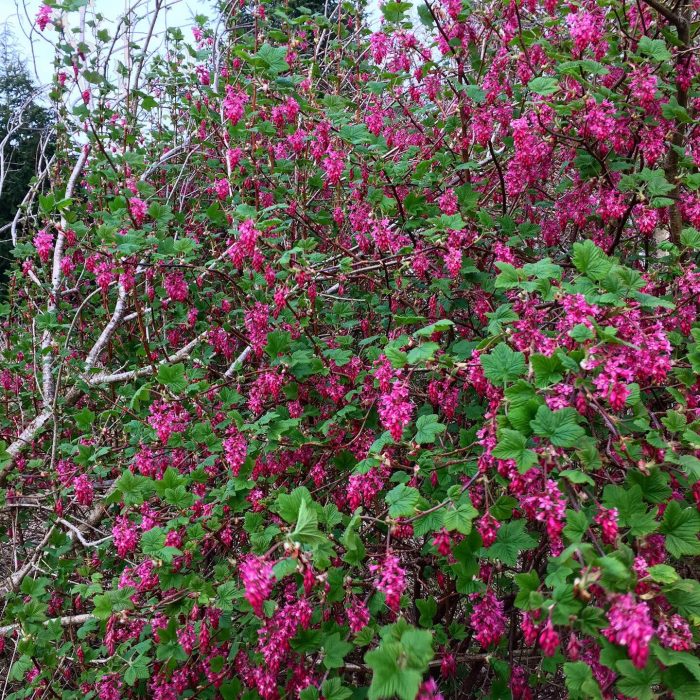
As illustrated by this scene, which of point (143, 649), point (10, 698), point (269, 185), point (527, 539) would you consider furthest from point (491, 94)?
→ point (10, 698)

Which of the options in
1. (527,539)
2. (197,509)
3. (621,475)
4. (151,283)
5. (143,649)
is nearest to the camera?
(527,539)

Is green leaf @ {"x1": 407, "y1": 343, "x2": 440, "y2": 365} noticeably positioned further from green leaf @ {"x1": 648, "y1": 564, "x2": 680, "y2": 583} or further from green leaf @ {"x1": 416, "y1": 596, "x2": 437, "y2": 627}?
green leaf @ {"x1": 416, "y1": 596, "x2": 437, "y2": 627}

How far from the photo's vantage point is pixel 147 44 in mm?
4820

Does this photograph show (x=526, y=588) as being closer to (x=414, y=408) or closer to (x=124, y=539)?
(x=414, y=408)

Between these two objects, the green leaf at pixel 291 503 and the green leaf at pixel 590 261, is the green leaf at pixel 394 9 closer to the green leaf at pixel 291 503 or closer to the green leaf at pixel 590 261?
the green leaf at pixel 590 261

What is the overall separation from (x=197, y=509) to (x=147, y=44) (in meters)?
4.15

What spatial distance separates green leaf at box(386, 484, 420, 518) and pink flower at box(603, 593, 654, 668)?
2.14ft

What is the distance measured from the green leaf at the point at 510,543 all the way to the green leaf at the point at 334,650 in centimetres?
60

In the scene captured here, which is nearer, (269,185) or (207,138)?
(269,185)

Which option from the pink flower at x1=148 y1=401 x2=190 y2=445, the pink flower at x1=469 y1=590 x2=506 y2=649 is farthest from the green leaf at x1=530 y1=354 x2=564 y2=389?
the pink flower at x1=148 y1=401 x2=190 y2=445

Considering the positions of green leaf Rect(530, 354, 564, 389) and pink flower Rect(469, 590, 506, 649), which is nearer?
green leaf Rect(530, 354, 564, 389)

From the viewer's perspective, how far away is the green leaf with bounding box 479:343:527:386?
A: 1.78 metres

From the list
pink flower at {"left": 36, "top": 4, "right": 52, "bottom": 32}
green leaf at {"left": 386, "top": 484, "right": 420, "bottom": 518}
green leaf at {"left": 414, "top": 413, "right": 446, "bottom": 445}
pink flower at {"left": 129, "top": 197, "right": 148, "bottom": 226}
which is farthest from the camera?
pink flower at {"left": 36, "top": 4, "right": 52, "bottom": 32}

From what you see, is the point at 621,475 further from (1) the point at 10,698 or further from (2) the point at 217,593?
(1) the point at 10,698
